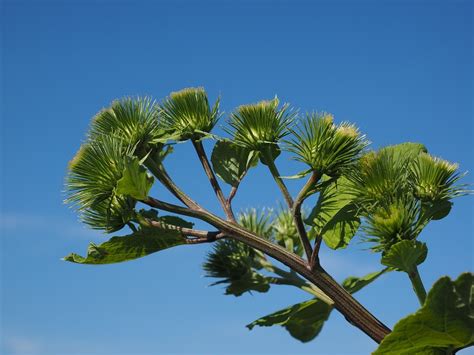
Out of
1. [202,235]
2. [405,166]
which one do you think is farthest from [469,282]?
[202,235]

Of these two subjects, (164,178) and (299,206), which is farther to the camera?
(164,178)

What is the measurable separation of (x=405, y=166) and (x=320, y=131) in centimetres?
47

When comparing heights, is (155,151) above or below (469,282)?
above

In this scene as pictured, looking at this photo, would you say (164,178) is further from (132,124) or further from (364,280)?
(364,280)

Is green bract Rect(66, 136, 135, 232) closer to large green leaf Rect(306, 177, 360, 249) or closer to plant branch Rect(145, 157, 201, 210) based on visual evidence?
plant branch Rect(145, 157, 201, 210)

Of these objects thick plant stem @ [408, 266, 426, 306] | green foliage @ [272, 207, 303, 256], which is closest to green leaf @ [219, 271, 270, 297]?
green foliage @ [272, 207, 303, 256]

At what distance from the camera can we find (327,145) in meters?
3.60

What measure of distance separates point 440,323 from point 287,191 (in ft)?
3.41

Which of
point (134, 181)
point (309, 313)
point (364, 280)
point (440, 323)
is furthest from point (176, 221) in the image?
point (440, 323)

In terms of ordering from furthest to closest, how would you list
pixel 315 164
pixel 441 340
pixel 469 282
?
1. pixel 315 164
2. pixel 441 340
3. pixel 469 282

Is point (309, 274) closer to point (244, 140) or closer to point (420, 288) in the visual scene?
point (420, 288)

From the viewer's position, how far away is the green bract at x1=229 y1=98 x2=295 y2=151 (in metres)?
3.77

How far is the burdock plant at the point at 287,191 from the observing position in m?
3.43

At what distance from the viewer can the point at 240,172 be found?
4.10 meters
